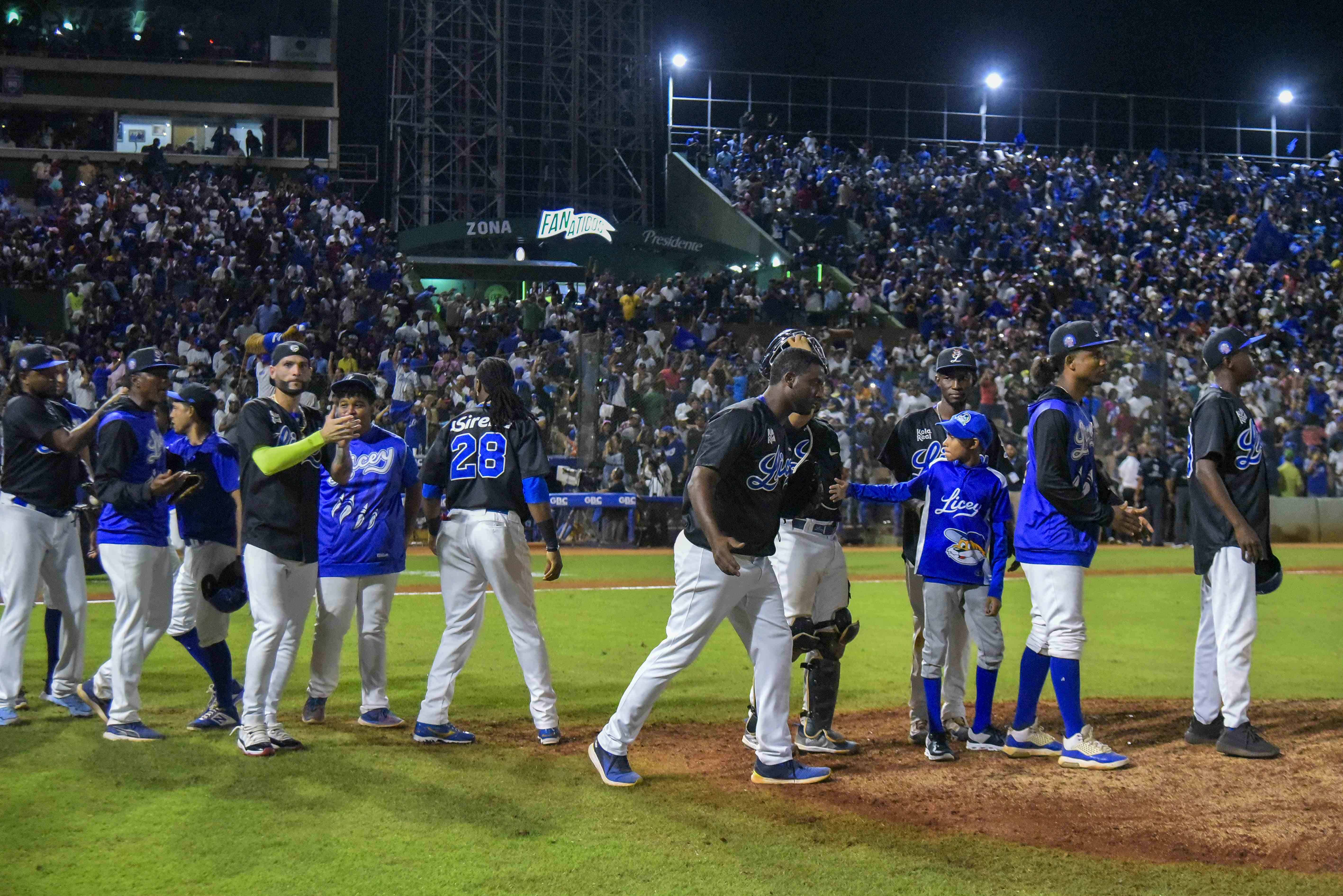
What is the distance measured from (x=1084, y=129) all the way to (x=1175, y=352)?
29638 mm

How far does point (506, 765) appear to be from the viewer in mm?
5910

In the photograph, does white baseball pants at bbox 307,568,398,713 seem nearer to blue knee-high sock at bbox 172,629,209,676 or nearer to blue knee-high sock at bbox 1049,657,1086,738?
blue knee-high sock at bbox 172,629,209,676

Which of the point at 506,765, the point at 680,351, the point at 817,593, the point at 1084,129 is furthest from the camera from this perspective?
the point at 1084,129

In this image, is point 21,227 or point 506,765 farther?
point 21,227

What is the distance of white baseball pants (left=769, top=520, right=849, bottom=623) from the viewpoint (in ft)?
20.7

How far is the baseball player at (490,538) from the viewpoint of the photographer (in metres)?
6.42

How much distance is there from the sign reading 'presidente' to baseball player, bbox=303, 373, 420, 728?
25.6m

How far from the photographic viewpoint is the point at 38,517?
6848 mm

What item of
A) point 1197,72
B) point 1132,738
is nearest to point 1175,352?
point 1132,738

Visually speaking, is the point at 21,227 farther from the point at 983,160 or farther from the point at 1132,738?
the point at 983,160

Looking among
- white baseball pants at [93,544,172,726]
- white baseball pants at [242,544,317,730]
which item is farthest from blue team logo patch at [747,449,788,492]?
white baseball pants at [93,544,172,726]

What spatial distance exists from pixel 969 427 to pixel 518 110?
3445 centimetres

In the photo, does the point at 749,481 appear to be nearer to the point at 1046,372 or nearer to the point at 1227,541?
the point at 1046,372

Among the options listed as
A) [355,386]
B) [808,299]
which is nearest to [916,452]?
[355,386]
